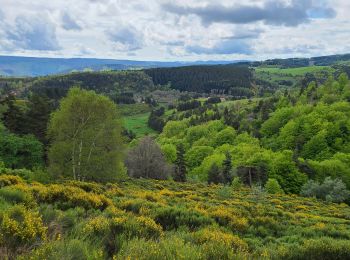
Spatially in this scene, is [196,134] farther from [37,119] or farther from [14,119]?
[14,119]

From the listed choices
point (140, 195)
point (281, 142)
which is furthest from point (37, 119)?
point (281, 142)

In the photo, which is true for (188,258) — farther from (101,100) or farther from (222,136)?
(222,136)

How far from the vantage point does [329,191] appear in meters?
62.0

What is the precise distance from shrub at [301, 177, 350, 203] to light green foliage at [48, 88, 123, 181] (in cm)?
4129

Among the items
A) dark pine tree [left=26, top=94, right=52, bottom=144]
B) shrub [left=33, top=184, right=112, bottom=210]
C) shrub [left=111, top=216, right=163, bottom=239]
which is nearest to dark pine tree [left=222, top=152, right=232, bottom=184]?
dark pine tree [left=26, top=94, right=52, bottom=144]

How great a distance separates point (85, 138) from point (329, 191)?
1889 inches

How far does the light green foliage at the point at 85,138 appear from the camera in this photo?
3312 cm

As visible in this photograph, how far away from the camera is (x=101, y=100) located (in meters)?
34.7

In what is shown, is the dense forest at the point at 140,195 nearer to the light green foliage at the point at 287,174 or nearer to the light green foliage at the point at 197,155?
the light green foliage at the point at 287,174

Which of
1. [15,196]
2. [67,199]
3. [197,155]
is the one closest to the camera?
[15,196]

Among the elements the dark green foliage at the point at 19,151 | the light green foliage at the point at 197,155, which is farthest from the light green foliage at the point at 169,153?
the dark green foliage at the point at 19,151

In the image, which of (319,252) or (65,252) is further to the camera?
(319,252)

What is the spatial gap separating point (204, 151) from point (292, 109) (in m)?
43.0

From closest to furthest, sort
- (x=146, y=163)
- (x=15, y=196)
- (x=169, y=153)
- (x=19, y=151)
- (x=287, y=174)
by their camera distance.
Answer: (x=15, y=196) → (x=19, y=151) → (x=146, y=163) → (x=287, y=174) → (x=169, y=153)
